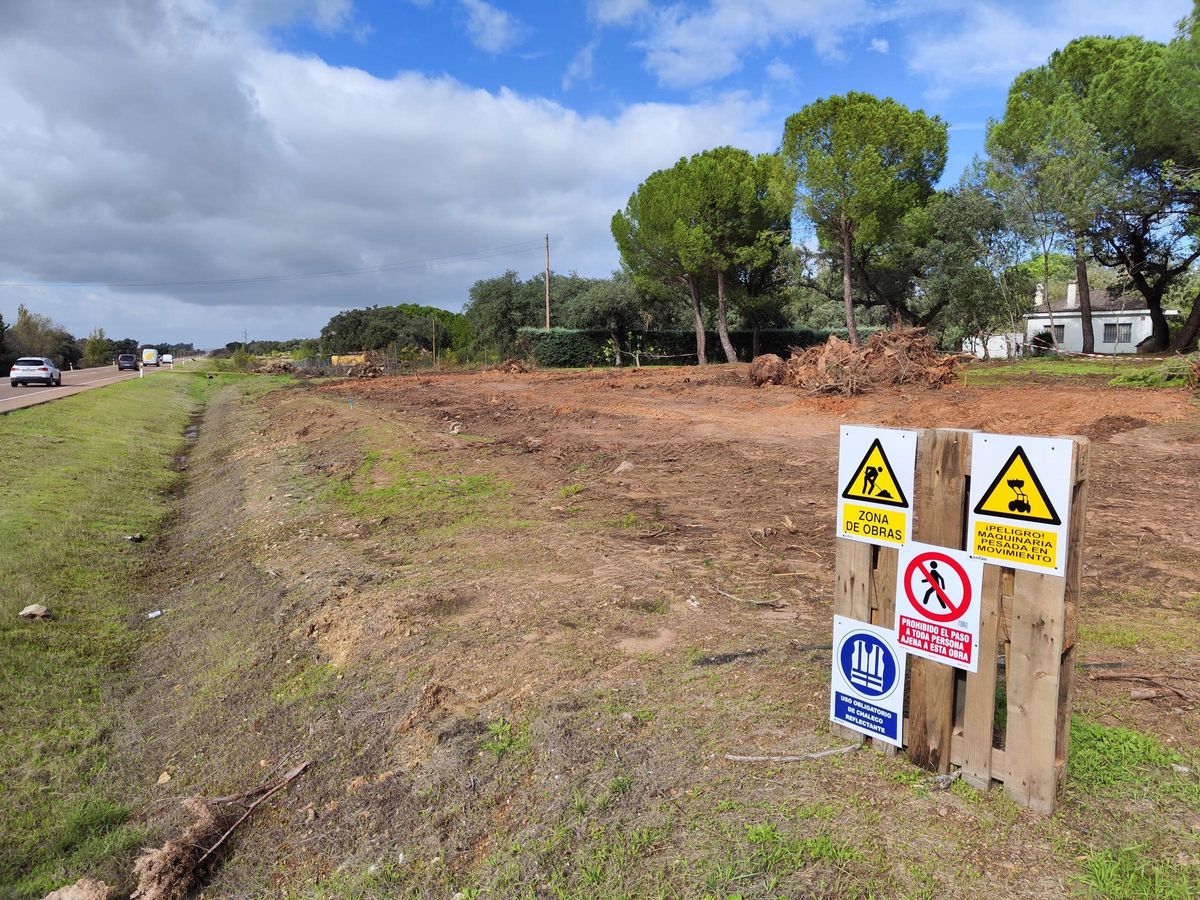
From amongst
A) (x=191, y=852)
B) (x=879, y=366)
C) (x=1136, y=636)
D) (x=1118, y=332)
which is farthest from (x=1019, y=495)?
(x=1118, y=332)

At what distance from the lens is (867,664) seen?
132 inches

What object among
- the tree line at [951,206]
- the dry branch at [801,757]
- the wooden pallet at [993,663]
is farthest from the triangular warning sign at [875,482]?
the tree line at [951,206]

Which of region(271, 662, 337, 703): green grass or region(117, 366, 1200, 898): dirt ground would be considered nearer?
region(117, 366, 1200, 898): dirt ground

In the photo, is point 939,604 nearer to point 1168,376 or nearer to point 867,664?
point 867,664

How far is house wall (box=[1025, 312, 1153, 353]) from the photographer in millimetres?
52094

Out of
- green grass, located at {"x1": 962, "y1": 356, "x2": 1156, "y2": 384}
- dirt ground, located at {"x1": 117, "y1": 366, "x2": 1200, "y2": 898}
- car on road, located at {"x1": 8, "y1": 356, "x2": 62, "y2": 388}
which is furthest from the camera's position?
car on road, located at {"x1": 8, "y1": 356, "x2": 62, "y2": 388}

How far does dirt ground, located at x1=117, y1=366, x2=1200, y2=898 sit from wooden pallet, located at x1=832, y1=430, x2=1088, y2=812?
163 mm

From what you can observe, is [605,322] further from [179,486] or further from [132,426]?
[179,486]

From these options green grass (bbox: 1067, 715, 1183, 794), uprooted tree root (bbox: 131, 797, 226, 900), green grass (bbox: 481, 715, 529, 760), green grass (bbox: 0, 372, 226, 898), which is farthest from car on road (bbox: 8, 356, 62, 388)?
green grass (bbox: 1067, 715, 1183, 794)

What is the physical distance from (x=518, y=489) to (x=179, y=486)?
28.4 feet

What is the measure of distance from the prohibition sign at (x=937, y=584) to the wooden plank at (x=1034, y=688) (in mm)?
190

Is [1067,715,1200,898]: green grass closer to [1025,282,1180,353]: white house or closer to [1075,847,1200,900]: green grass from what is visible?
[1075,847,1200,900]: green grass

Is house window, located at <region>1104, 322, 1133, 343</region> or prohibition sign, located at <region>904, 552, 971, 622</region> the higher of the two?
house window, located at <region>1104, 322, 1133, 343</region>

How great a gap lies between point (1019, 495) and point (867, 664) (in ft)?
3.37
